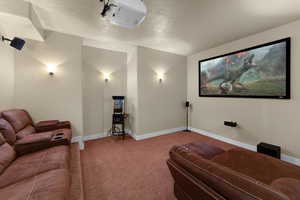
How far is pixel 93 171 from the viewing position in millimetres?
2139

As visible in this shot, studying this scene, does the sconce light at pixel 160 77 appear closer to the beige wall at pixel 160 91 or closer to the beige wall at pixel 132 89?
the beige wall at pixel 160 91

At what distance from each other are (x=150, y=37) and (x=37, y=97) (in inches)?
115

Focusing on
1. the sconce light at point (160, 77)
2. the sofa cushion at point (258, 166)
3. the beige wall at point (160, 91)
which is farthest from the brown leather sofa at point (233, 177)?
the sconce light at point (160, 77)

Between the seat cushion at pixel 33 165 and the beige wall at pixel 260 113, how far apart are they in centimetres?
370

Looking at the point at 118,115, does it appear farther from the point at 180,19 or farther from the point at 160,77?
the point at 180,19

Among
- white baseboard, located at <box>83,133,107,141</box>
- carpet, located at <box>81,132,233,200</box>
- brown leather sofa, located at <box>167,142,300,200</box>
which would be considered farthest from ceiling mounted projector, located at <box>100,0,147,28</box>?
white baseboard, located at <box>83,133,107,141</box>

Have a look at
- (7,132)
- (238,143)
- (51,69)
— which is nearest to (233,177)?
(7,132)

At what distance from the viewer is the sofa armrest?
171 cm

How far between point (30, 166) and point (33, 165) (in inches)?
1.0

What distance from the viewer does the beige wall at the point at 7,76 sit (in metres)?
2.24

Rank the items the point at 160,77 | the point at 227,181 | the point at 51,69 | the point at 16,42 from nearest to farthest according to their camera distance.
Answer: the point at 227,181 → the point at 16,42 → the point at 51,69 → the point at 160,77

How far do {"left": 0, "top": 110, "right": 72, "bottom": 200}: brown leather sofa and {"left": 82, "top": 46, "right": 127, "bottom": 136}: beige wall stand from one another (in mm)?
1431

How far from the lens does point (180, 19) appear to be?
2.25m

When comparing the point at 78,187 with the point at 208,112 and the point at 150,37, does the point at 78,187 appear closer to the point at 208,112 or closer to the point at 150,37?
the point at 150,37
